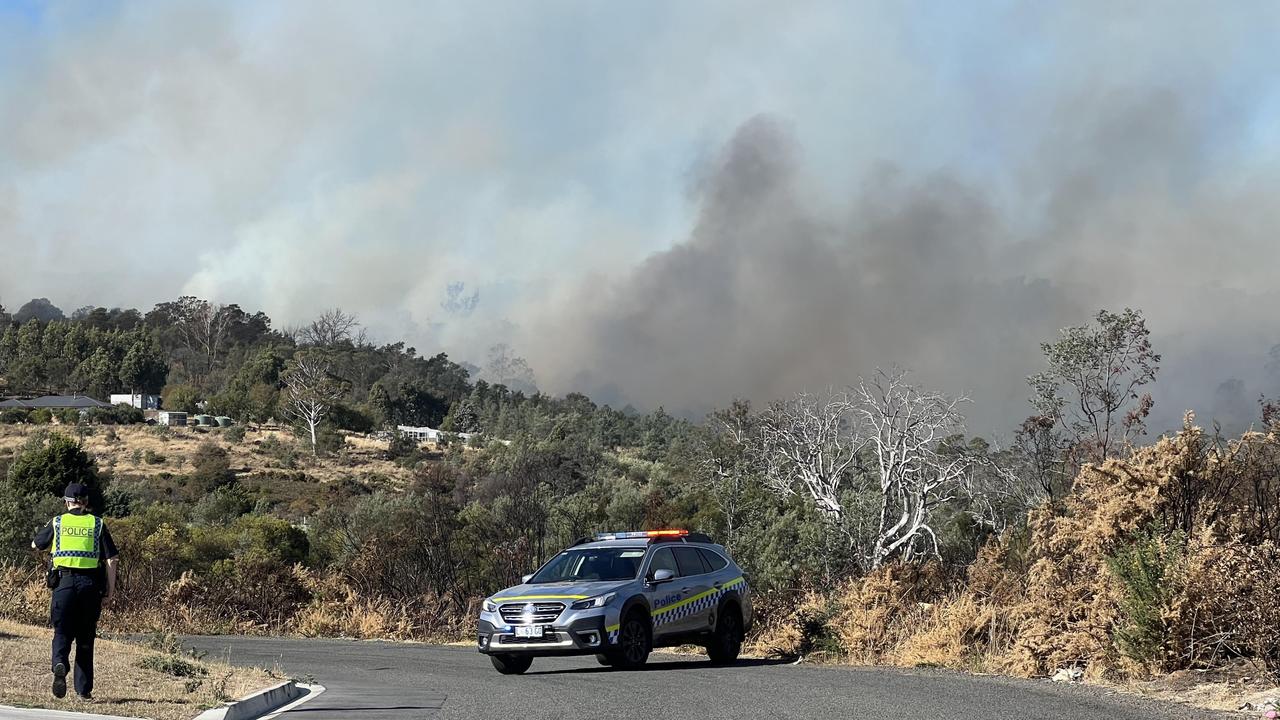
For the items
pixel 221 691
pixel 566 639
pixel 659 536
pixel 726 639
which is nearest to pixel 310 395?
pixel 726 639

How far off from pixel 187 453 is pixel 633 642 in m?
86.0

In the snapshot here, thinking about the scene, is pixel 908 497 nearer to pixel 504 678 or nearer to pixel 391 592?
pixel 391 592

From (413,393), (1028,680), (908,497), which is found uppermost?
(413,393)

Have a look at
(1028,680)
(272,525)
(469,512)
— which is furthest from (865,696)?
(272,525)

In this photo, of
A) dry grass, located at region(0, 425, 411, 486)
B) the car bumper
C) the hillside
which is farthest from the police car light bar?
dry grass, located at region(0, 425, 411, 486)

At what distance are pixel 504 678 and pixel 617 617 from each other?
5.00 feet

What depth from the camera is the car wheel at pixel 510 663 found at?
15930mm

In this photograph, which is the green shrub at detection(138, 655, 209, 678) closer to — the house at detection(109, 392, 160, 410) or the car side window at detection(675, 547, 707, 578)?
the car side window at detection(675, 547, 707, 578)

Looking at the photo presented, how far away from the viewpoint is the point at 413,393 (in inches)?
5522

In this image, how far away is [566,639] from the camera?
1534 centimetres

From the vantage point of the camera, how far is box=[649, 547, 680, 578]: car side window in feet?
55.0

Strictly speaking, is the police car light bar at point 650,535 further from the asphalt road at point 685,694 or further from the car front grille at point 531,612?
the car front grille at point 531,612

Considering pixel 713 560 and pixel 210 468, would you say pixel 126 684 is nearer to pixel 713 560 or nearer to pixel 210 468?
pixel 713 560

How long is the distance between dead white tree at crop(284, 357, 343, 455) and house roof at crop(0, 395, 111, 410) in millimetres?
16871
